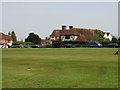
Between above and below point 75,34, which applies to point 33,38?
below

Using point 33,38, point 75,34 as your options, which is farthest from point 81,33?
point 33,38

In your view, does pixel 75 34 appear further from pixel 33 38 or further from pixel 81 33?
pixel 33 38

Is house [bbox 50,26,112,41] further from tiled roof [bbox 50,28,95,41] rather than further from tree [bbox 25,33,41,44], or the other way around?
tree [bbox 25,33,41,44]

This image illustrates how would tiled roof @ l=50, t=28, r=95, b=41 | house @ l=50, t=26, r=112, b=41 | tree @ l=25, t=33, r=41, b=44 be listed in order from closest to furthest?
1. tiled roof @ l=50, t=28, r=95, b=41
2. house @ l=50, t=26, r=112, b=41
3. tree @ l=25, t=33, r=41, b=44

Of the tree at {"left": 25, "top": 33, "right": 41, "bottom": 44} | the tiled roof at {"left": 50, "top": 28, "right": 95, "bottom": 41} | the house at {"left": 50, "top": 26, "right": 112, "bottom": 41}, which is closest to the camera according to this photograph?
the tiled roof at {"left": 50, "top": 28, "right": 95, "bottom": 41}

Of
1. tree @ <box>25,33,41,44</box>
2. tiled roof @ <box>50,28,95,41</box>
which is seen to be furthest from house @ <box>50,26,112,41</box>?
tree @ <box>25,33,41,44</box>

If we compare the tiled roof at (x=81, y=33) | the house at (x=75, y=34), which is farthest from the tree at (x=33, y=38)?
the tiled roof at (x=81, y=33)

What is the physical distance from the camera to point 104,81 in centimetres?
876

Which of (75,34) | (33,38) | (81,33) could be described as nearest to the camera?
→ (75,34)

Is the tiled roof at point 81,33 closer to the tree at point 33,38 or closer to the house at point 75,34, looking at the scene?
the house at point 75,34

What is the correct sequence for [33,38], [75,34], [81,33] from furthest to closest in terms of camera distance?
[33,38] → [81,33] → [75,34]

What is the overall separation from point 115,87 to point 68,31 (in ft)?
327

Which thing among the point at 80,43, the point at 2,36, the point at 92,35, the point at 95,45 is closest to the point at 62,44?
the point at 80,43

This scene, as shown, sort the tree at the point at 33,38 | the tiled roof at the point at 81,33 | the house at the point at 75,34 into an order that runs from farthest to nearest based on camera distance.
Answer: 1. the tree at the point at 33,38
2. the house at the point at 75,34
3. the tiled roof at the point at 81,33
